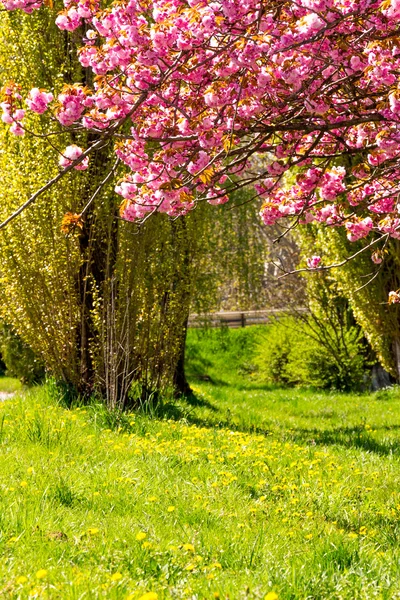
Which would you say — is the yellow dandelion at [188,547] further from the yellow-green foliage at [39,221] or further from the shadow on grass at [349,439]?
the yellow-green foliage at [39,221]

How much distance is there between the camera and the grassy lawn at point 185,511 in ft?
10.4

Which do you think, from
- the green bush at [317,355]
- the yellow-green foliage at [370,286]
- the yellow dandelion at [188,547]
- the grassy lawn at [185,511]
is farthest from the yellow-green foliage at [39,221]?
the green bush at [317,355]

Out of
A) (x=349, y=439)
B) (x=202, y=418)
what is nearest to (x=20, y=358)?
(x=202, y=418)

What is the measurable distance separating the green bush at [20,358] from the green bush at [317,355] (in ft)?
17.6

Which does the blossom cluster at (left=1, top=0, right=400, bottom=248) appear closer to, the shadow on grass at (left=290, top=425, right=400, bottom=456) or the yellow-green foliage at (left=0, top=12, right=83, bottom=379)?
the shadow on grass at (left=290, top=425, right=400, bottom=456)

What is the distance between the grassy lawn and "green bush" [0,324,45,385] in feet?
20.0

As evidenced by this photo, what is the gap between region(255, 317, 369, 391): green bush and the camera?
14711mm

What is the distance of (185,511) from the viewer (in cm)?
429

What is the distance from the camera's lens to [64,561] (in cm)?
332

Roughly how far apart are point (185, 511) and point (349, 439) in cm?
425

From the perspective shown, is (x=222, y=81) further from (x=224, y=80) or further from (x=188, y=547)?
(x=188, y=547)

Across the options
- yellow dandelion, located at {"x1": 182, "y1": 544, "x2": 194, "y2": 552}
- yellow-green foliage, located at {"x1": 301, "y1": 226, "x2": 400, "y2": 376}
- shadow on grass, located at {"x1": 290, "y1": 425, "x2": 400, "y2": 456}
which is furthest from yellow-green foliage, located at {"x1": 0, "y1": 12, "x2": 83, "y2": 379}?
yellow dandelion, located at {"x1": 182, "y1": 544, "x2": 194, "y2": 552}

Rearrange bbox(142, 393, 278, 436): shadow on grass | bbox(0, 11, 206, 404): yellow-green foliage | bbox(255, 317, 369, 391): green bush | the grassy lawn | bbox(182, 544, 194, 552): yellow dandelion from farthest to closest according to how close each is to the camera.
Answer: bbox(255, 317, 369, 391): green bush
bbox(0, 11, 206, 404): yellow-green foliage
bbox(142, 393, 278, 436): shadow on grass
bbox(182, 544, 194, 552): yellow dandelion
the grassy lawn

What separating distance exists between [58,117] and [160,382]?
5.26m
